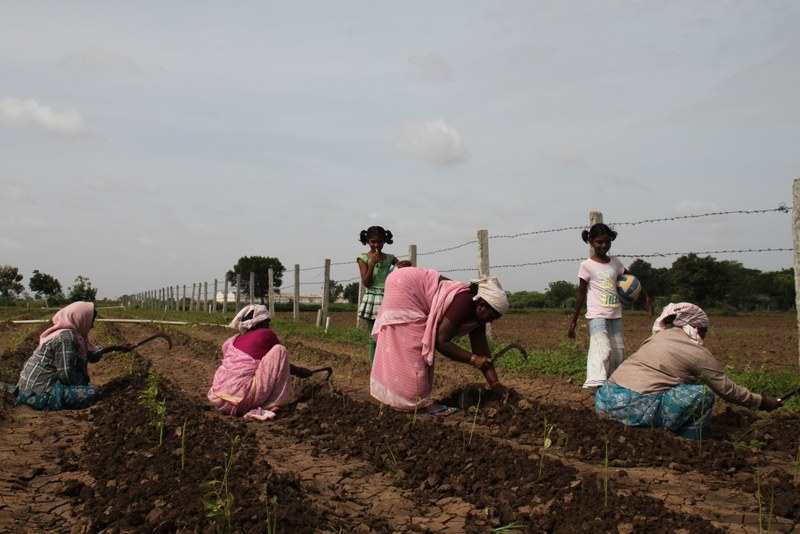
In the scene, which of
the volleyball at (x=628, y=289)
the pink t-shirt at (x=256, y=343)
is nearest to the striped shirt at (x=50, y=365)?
the pink t-shirt at (x=256, y=343)

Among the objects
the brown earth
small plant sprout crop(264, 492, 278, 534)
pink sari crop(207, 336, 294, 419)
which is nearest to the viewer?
small plant sprout crop(264, 492, 278, 534)

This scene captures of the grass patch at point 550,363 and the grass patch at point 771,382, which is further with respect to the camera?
the grass patch at point 550,363

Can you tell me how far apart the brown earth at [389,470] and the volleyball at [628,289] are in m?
0.99

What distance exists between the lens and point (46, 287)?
Result: 60281 millimetres

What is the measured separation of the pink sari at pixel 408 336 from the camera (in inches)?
221

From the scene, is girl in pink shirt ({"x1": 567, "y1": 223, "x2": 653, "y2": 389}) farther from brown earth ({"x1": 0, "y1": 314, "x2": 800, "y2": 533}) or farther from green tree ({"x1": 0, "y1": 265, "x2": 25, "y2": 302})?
green tree ({"x1": 0, "y1": 265, "x2": 25, "y2": 302})

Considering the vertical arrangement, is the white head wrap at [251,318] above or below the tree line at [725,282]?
below

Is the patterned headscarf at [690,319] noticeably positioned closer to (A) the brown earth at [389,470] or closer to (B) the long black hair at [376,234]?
(A) the brown earth at [389,470]

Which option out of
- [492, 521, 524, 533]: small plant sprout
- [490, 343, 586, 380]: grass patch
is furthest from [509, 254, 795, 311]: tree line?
[492, 521, 524, 533]: small plant sprout

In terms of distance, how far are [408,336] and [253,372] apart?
1278 millimetres

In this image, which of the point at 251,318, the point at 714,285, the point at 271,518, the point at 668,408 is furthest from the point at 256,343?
the point at 714,285

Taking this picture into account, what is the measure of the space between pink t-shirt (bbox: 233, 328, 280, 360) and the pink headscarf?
4.84 feet

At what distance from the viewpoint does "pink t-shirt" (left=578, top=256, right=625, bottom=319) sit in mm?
6164

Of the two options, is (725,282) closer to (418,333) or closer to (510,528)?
(418,333)
